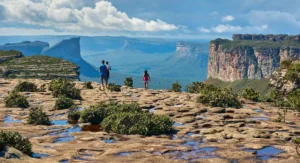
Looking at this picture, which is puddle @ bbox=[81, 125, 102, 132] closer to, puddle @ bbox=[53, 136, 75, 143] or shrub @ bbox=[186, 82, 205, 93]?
puddle @ bbox=[53, 136, 75, 143]

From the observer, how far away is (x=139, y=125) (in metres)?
19.9

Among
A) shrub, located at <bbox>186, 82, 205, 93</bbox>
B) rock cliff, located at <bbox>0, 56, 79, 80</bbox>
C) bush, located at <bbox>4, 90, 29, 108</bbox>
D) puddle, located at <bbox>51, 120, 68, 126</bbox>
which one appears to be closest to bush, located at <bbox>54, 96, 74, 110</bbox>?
bush, located at <bbox>4, 90, 29, 108</bbox>

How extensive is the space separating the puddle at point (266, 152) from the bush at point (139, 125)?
5714mm

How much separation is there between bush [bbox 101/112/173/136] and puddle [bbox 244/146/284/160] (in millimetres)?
5714

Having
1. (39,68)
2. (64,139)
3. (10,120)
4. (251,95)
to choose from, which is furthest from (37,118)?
(39,68)

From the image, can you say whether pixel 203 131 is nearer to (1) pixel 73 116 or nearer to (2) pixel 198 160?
(2) pixel 198 160

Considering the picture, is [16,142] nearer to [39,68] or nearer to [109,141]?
[109,141]

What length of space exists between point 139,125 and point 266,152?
7.48 metres

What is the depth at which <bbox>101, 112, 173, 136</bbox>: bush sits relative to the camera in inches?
772

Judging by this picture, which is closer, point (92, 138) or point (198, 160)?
point (198, 160)

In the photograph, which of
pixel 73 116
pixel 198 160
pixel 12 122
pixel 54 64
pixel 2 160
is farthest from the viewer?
pixel 54 64

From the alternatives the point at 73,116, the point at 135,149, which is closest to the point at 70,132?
the point at 73,116

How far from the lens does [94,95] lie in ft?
119

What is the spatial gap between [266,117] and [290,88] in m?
20.1
